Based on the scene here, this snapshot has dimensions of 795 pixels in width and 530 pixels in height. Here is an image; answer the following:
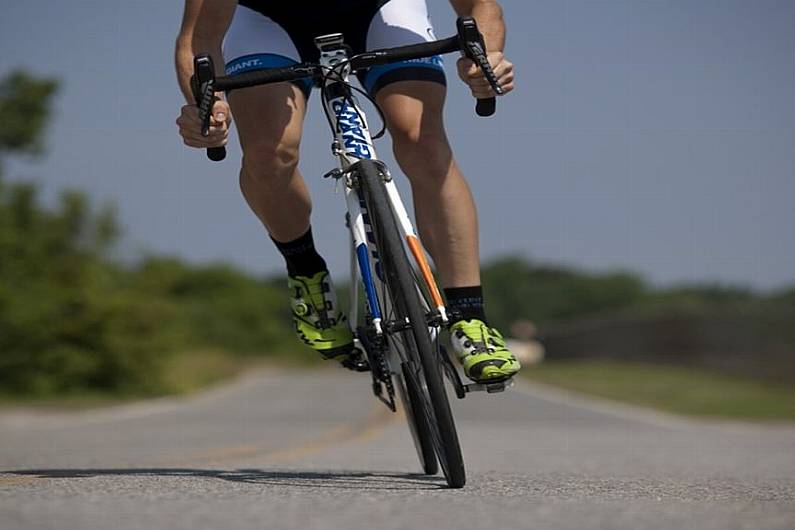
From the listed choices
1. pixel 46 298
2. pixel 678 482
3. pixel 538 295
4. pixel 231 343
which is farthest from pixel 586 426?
pixel 538 295

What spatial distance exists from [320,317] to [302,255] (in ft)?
0.80

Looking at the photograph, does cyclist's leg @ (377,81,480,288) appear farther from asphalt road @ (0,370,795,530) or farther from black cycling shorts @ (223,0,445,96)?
asphalt road @ (0,370,795,530)

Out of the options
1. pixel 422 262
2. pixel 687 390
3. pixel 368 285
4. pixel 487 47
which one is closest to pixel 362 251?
pixel 368 285

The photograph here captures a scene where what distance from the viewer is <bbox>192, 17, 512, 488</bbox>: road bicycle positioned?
3740 millimetres

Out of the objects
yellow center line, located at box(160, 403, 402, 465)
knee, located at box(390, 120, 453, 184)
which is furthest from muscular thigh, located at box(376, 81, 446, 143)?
yellow center line, located at box(160, 403, 402, 465)

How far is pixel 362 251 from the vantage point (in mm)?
4047

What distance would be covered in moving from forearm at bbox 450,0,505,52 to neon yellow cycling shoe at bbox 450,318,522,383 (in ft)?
2.97

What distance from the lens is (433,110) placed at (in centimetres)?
432

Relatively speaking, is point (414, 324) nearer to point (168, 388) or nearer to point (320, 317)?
point (320, 317)

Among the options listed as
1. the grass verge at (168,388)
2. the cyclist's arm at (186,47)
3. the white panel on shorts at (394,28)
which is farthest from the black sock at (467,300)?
the grass verge at (168,388)

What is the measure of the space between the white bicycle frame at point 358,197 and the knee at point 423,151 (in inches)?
6.5

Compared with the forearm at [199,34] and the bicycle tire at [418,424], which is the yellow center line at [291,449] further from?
the forearm at [199,34]

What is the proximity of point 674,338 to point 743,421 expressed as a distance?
23.7 meters

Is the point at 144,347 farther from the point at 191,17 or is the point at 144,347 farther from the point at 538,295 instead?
the point at 538,295
